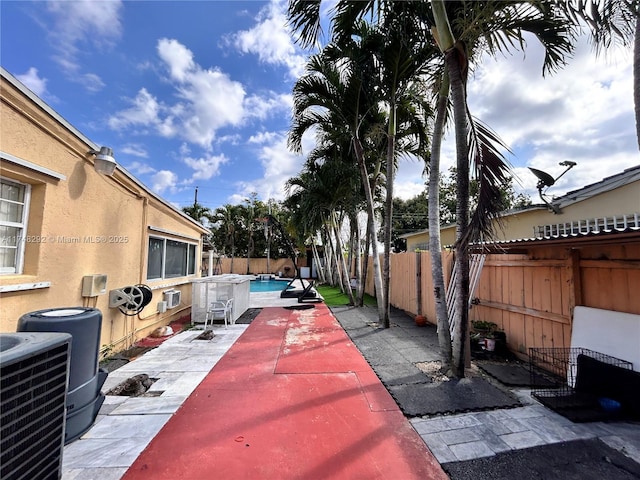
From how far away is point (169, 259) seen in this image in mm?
7672

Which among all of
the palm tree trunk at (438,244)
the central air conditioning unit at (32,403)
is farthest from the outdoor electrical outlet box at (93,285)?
the palm tree trunk at (438,244)

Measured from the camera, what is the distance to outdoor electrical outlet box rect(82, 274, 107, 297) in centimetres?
428

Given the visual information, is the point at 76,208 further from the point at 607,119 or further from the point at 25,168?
the point at 607,119

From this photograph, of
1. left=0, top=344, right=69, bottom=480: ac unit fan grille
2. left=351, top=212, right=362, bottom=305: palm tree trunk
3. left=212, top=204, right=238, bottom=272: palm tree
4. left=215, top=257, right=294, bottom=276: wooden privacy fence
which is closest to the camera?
left=0, top=344, right=69, bottom=480: ac unit fan grille

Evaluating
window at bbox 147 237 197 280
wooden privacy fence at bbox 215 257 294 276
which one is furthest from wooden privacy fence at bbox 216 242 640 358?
wooden privacy fence at bbox 215 257 294 276

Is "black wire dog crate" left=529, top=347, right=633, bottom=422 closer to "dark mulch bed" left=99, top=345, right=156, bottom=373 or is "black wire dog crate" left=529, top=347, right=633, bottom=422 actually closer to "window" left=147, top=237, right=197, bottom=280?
"dark mulch bed" left=99, top=345, right=156, bottom=373

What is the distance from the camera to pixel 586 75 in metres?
3.92

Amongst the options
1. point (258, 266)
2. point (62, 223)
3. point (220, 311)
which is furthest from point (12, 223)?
point (258, 266)

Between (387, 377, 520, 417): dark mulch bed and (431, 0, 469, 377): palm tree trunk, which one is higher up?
(431, 0, 469, 377): palm tree trunk

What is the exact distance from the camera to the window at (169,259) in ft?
21.9

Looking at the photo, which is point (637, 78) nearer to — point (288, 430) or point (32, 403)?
point (288, 430)

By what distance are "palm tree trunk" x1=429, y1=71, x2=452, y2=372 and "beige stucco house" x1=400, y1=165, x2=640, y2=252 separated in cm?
156

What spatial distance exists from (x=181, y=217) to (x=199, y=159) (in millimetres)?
9565

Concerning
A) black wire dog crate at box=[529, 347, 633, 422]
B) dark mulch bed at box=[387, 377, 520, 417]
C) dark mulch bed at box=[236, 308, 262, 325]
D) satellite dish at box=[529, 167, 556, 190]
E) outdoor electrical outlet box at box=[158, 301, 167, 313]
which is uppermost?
satellite dish at box=[529, 167, 556, 190]
